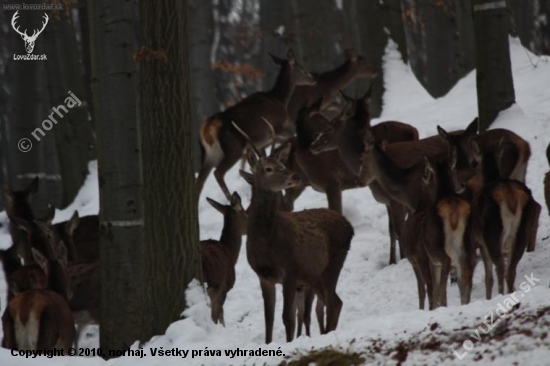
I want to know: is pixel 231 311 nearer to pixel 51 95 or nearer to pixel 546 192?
pixel 546 192

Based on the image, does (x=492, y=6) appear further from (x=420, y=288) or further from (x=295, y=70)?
(x=420, y=288)

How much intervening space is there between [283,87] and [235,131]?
135 centimetres

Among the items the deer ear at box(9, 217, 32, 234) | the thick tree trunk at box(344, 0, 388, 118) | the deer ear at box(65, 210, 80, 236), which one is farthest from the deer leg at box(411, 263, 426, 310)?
the thick tree trunk at box(344, 0, 388, 118)

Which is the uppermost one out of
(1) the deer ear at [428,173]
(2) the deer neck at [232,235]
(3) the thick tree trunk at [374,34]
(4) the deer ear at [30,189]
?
(3) the thick tree trunk at [374,34]

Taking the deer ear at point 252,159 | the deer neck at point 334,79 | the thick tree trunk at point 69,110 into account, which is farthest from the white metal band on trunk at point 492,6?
the thick tree trunk at point 69,110

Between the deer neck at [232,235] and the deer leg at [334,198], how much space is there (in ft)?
6.34

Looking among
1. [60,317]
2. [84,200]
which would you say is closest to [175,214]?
[60,317]

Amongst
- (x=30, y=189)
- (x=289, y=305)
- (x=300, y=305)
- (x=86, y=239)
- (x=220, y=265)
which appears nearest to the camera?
(x=289, y=305)

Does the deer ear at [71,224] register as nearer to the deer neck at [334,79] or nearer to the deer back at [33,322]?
the deer back at [33,322]

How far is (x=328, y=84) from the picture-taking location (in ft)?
52.9

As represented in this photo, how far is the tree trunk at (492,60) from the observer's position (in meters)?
13.4

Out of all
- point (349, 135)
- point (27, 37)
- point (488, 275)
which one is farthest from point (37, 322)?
point (27, 37)

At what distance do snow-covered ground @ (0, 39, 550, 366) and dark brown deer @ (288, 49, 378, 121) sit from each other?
122 cm

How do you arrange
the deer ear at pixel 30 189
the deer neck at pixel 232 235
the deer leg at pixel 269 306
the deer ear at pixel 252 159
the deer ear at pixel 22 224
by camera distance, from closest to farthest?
the deer leg at pixel 269 306 < the deer ear at pixel 252 159 < the deer neck at pixel 232 235 < the deer ear at pixel 22 224 < the deer ear at pixel 30 189
